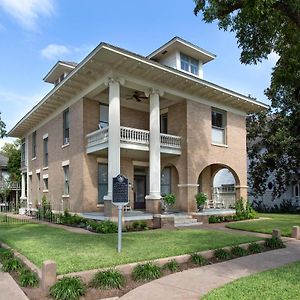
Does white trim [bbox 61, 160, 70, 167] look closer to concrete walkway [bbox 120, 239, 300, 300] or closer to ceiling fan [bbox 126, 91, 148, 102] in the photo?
ceiling fan [bbox 126, 91, 148, 102]

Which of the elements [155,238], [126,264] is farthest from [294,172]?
[126,264]

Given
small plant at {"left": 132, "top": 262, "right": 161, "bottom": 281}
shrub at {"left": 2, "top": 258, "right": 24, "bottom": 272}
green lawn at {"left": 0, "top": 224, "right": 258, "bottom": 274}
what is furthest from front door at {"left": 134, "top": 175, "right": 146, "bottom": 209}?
small plant at {"left": 132, "top": 262, "right": 161, "bottom": 281}

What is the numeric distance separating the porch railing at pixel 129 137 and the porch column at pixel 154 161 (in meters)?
0.44

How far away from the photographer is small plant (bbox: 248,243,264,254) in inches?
426

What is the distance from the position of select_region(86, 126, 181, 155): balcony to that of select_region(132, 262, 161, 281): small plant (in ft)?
34.1

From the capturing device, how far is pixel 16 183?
39.6 metres

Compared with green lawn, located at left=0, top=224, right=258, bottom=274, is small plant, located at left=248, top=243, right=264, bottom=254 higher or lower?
lower

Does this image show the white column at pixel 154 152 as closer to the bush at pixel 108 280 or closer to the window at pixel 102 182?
the window at pixel 102 182

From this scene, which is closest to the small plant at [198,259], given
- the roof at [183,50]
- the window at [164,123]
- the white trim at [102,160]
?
the white trim at [102,160]

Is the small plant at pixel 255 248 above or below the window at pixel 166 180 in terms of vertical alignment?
below

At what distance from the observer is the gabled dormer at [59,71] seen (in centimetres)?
2480

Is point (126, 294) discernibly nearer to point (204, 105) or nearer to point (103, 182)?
point (103, 182)

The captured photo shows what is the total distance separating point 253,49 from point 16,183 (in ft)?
111

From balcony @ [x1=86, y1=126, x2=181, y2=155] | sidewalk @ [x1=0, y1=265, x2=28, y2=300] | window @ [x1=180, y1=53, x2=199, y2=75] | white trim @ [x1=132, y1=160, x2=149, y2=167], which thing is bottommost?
sidewalk @ [x1=0, y1=265, x2=28, y2=300]
